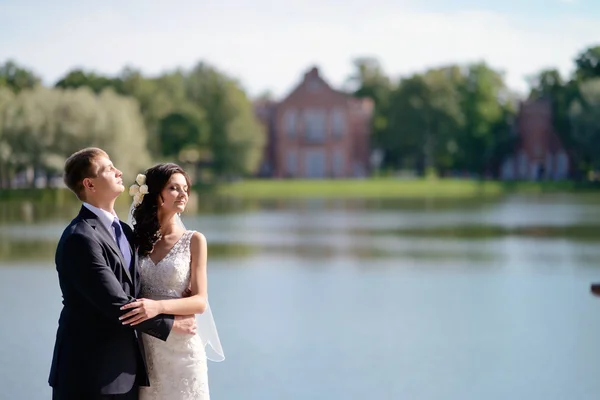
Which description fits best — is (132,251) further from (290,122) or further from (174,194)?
(290,122)

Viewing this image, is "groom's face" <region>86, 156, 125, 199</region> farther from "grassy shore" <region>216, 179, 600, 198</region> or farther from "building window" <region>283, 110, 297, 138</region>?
"building window" <region>283, 110, 297, 138</region>

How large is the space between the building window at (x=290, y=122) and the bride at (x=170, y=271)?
7279 centimetres

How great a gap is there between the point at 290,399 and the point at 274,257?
40.7ft

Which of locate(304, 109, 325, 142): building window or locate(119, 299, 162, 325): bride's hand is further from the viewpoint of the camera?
locate(304, 109, 325, 142): building window

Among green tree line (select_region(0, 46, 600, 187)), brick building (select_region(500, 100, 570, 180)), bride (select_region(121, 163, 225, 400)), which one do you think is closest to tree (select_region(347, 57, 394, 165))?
green tree line (select_region(0, 46, 600, 187))

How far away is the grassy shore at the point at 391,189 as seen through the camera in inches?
2146

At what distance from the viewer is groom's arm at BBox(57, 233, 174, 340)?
3.92 meters

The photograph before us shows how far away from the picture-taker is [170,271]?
4172 millimetres

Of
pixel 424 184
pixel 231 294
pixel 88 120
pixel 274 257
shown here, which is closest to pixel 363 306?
pixel 231 294

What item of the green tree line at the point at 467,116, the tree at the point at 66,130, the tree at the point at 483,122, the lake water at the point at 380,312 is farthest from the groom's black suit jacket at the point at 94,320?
the tree at the point at 483,122

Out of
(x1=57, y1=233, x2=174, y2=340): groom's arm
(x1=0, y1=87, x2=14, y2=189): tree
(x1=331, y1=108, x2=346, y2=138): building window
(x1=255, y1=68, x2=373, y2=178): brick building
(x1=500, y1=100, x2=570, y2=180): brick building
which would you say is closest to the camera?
(x1=57, y1=233, x2=174, y2=340): groom's arm

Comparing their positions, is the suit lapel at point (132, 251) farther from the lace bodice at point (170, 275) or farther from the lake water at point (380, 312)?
the lake water at point (380, 312)

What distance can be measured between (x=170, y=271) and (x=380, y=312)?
9.03m

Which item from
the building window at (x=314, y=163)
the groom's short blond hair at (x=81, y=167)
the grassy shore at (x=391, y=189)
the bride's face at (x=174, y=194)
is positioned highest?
the groom's short blond hair at (x=81, y=167)
